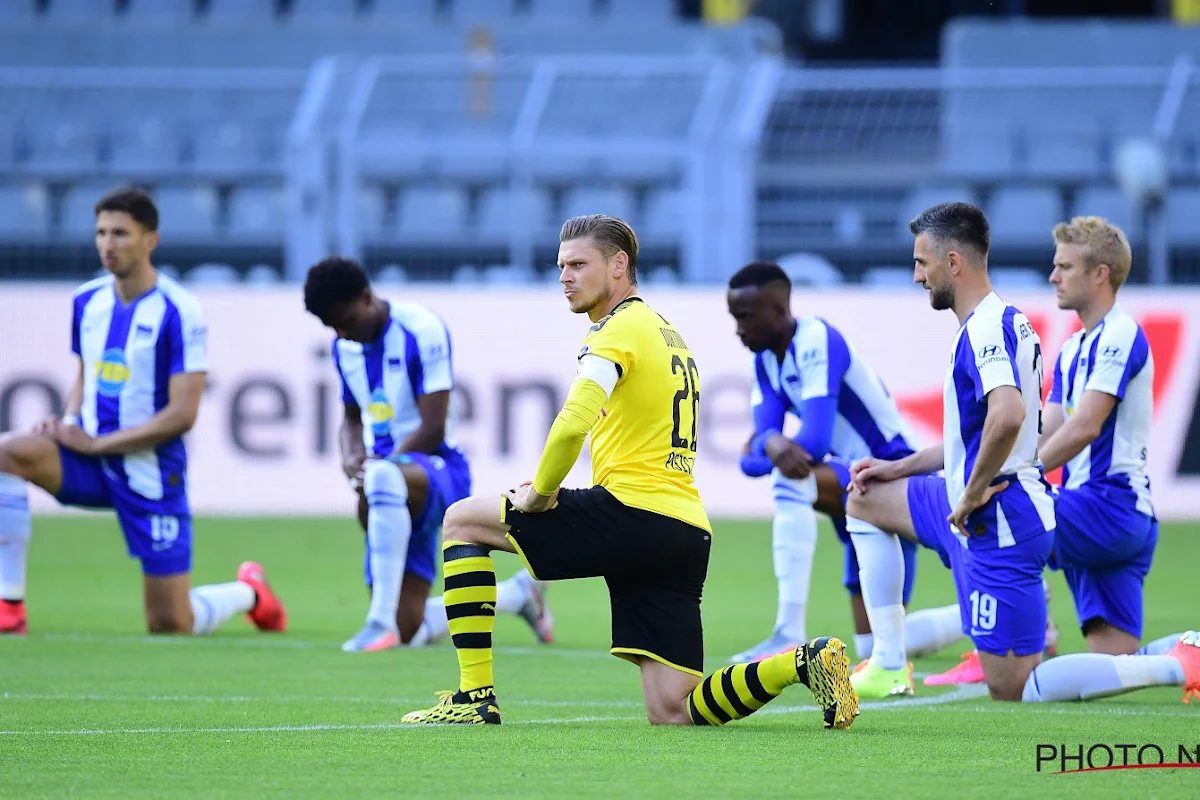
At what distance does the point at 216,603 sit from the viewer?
8922 mm

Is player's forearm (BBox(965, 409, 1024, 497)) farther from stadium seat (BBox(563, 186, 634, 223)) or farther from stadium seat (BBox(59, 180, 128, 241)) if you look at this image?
stadium seat (BBox(59, 180, 128, 241))

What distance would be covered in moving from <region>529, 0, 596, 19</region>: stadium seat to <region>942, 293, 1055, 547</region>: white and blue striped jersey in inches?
A: 714

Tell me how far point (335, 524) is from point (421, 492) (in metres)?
7.26

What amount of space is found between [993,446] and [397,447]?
3.70 m

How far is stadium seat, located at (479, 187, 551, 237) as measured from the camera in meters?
17.0

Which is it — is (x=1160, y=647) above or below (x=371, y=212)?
below

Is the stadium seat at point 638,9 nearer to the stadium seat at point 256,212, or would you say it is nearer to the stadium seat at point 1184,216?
the stadium seat at point 256,212

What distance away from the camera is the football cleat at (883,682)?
660 centimetres

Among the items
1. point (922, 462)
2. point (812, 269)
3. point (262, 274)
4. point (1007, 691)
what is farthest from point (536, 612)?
point (262, 274)

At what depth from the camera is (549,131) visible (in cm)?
1788

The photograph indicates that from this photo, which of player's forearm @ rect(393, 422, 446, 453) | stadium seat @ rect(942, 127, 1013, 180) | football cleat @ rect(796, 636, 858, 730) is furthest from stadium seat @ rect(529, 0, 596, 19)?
football cleat @ rect(796, 636, 858, 730)

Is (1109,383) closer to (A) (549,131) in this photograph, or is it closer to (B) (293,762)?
(B) (293,762)

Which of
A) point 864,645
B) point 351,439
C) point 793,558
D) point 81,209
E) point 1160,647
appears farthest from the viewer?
point 81,209

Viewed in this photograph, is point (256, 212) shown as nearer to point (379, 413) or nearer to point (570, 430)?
point (379, 413)
